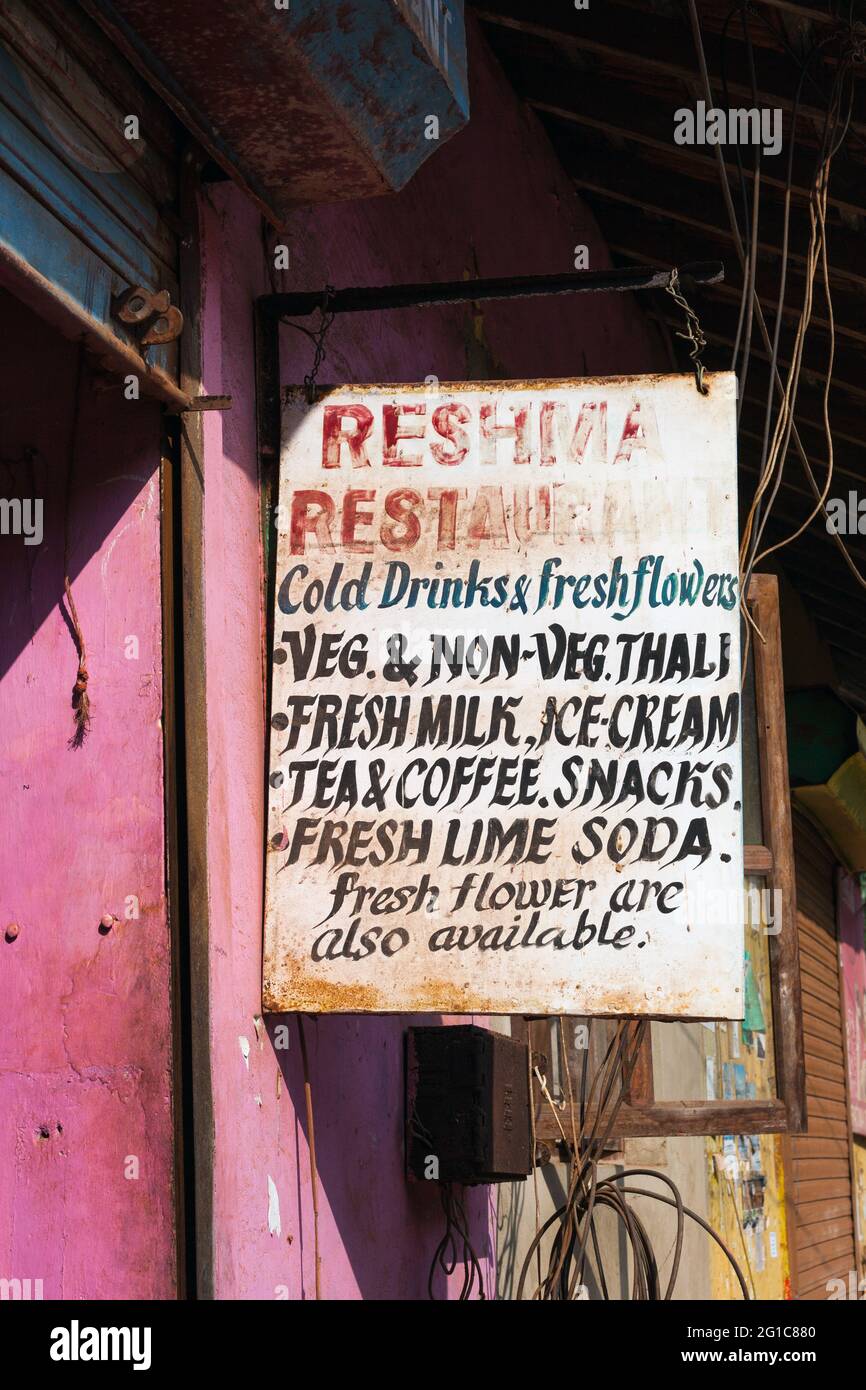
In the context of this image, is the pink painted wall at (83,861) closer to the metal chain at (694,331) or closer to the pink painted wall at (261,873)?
the pink painted wall at (261,873)

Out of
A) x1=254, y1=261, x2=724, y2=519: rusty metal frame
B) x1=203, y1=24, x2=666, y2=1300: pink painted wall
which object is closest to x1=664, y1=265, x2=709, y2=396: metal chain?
x1=254, y1=261, x2=724, y2=519: rusty metal frame

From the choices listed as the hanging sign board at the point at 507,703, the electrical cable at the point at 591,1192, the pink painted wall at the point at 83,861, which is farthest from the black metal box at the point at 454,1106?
the pink painted wall at the point at 83,861

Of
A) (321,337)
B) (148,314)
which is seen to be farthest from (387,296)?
(148,314)

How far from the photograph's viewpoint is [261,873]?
10.9 ft

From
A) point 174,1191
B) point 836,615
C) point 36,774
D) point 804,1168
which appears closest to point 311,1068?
point 174,1191

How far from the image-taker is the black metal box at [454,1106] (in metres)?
4.17

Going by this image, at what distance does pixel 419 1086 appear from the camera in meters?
4.24

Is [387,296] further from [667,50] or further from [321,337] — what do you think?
[667,50]

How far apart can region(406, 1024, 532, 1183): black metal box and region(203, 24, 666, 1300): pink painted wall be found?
7cm

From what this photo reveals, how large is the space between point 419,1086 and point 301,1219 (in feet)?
2.94

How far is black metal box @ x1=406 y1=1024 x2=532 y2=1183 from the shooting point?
417 cm

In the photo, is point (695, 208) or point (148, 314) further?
point (695, 208)

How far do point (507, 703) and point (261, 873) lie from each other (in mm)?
635

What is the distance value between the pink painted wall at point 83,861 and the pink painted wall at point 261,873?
0.13 m
